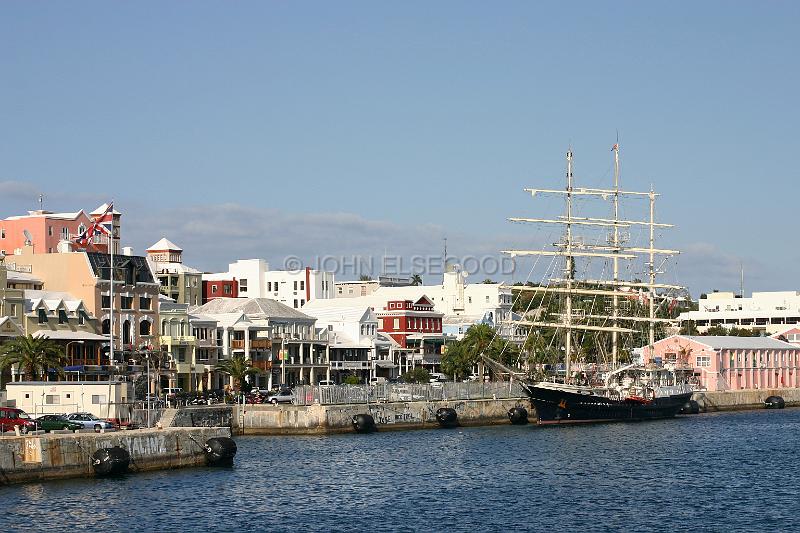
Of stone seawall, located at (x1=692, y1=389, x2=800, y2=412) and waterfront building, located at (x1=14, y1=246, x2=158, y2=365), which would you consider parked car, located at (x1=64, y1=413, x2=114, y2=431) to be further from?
stone seawall, located at (x1=692, y1=389, x2=800, y2=412)

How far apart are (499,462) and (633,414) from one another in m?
48.4

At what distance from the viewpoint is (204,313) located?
13988cm

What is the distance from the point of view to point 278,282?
198000 millimetres

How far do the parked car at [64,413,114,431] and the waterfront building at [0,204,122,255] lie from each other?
217 ft

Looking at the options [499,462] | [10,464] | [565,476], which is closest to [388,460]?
[499,462]

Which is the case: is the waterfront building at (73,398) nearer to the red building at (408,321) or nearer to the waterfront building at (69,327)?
the waterfront building at (69,327)

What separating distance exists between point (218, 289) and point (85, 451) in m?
119

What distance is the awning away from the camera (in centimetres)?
10944

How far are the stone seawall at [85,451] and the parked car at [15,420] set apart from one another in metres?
6.28

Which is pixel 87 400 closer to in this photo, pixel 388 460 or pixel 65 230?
pixel 388 460

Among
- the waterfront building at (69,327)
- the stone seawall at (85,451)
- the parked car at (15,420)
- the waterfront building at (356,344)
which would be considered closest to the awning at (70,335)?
the waterfront building at (69,327)

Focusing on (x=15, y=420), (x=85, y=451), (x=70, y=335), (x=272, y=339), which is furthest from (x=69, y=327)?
(x=85, y=451)

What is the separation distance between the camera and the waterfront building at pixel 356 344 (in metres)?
152

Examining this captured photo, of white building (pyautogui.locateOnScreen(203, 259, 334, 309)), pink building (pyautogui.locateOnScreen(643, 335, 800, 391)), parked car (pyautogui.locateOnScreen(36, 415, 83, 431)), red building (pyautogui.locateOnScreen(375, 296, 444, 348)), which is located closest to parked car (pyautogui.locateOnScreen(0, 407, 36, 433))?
parked car (pyautogui.locateOnScreen(36, 415, 83, 431))
